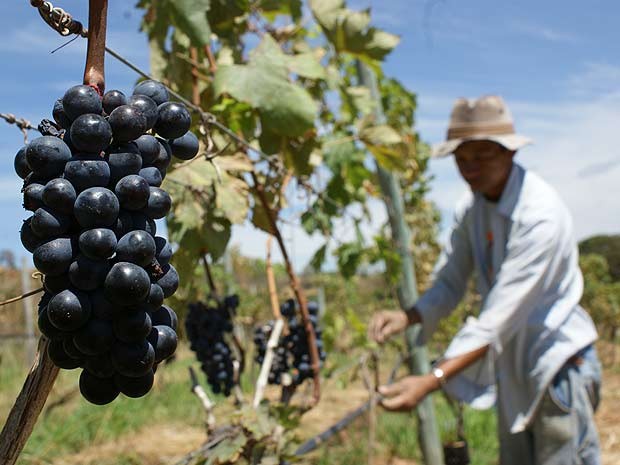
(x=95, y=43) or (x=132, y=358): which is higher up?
(x=95, y=43)

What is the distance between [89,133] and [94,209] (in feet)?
0.27

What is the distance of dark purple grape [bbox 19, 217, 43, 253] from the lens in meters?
0.73

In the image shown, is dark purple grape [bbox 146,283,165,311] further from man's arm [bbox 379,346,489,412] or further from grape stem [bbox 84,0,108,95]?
man's arm [bbox 379,346,489,412]

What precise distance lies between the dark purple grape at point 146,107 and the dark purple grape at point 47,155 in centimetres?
9

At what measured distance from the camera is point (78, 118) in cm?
71

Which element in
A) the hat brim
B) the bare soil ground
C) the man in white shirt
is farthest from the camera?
the bare soil ground

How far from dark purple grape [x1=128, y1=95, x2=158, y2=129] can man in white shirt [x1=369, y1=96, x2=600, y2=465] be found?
1728mm

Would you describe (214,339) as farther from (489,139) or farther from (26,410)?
(489,139)

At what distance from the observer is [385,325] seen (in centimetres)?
298

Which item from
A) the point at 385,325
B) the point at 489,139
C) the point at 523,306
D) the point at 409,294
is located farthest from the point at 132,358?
the point at 409,294

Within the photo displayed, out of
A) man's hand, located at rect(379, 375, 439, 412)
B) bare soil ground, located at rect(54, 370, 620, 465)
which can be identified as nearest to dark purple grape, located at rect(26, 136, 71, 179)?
man's hand, located at rect(379, 375, 439, 412)

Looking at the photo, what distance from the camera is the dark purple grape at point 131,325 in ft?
2.27

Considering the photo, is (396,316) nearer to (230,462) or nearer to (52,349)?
(230,462)

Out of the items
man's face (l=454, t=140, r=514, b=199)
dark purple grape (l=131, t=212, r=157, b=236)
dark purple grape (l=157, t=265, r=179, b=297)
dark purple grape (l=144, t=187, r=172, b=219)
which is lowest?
dark purple grape (l=157, t=265, r=179, b=297)
